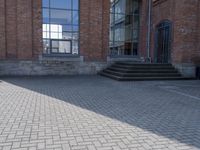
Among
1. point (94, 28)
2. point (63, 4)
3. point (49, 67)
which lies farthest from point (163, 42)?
point (49, 67)

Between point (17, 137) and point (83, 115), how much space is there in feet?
6.07

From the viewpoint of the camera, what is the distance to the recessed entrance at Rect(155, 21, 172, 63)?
14586mm

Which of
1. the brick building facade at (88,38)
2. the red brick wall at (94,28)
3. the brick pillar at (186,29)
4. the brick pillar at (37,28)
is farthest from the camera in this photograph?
the red brick wall at (94,28)

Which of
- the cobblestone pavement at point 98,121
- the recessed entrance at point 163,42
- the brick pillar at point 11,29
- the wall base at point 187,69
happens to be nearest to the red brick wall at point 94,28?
the recessed entrance at point 163,42

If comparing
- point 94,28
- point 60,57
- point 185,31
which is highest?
point 94,28

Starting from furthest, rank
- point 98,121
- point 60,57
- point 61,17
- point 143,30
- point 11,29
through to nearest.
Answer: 1. point 143,30
2. point 61,17
3. point 60,57
4. point 11,29
5. point 98,121

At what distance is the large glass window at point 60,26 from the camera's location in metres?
14.5

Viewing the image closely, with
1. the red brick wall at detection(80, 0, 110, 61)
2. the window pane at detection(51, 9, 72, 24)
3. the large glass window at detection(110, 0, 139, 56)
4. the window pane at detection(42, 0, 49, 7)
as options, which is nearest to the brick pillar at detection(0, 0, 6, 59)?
the window pane at detection(42, 0, 49, 7)

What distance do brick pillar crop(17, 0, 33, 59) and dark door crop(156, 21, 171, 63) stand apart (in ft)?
27.9

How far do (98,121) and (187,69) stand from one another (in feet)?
32.5

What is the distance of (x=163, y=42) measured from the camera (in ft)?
→ 50.1

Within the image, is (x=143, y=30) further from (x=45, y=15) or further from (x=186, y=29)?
(x=45, y=15)

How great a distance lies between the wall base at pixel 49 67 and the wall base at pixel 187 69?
4814 mm

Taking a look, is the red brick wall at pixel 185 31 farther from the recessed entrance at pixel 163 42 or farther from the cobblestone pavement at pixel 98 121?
the cobblestone pavement at pixel 98 121
